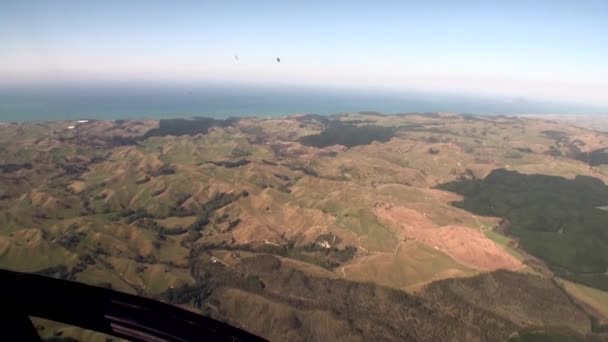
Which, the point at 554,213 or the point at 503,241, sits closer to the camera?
the point at 503,241

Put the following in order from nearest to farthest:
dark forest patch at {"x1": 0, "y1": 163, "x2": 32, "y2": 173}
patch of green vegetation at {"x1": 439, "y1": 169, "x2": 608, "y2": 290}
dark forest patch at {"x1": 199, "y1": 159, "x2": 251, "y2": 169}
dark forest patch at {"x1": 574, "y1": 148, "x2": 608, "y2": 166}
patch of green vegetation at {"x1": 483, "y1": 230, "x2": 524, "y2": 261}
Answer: patch of green vegetation at {"x1": 439, "y1": 169, "x2": 608, "y2": 290} < patch of green vegetation at {"x1": 483, "y1": 230, "x2": 524, "y2": 261} < dark forest patch at {"x1": 0, "y1": 163, "x2": 32, "y2": 173} < dark forest patch at {"x1": 199, "y1": 159, "x2": 251, "y2": 169} < dark forest patch at {"x1": 574, "y1": 148, "x2": 608, "y2": 166}

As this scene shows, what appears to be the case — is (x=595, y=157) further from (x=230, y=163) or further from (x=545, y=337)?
(x=230, y=163)

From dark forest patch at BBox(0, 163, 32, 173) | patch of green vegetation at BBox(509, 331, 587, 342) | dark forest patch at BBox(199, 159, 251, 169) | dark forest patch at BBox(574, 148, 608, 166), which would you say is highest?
dark forest patch at BBox(574, 148, 608, 166)

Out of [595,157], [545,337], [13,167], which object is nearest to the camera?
[545,337]

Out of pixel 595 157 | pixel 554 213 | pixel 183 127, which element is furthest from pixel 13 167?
pixel 595 157

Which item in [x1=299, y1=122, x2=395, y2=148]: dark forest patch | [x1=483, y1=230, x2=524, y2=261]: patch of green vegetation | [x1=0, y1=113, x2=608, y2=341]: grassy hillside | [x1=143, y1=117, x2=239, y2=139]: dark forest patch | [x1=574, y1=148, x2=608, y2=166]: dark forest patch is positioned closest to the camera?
[x1=0, y1=113, x2=608, y2=341]: grassy hillside

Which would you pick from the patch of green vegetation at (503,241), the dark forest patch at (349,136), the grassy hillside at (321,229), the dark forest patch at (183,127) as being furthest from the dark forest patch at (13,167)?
the patch of green vegetation at (503,241)

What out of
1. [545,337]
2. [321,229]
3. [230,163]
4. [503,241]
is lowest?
[545,337]

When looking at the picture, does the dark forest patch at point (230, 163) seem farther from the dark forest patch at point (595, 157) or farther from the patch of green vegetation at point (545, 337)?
the dark forest patch at point (595, 157)

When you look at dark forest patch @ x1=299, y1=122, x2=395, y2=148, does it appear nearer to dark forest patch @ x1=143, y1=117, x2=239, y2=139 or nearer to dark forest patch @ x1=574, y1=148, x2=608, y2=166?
dark forest patch @ x1=143, y1=117, x2=239, y2=139

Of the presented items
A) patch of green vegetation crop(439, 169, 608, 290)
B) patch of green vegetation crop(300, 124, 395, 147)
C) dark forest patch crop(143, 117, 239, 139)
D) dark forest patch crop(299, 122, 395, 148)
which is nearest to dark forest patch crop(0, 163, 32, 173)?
dark forest patch crop(143, 117, 239, 139)

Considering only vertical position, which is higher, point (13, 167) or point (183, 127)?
point (183, 127)
